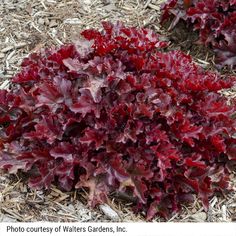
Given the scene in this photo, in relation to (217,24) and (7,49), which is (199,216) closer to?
(217,24)
